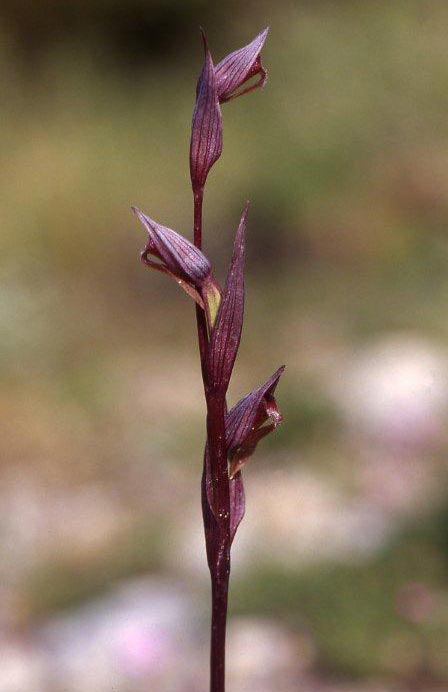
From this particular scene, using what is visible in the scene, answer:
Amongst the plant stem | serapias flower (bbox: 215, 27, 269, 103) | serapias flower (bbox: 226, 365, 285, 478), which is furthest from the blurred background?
serapias flower (bbox: 215, 27, 269, 103)

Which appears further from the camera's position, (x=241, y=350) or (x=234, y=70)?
(x=241, y=350)

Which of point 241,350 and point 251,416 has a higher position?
point 241,350

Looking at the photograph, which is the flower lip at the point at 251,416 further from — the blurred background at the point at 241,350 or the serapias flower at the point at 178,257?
the blurred background at the point at 241,350

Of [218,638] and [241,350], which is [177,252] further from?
[241,350]

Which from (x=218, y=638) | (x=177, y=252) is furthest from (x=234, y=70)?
(x=218, y=638)

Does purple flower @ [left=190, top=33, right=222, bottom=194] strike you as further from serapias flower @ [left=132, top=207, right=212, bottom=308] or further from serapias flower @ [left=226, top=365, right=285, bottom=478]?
serapias flower @ [left=226, top=365, right=285, bottom=478]

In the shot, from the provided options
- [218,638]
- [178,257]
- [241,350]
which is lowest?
[218,638]
